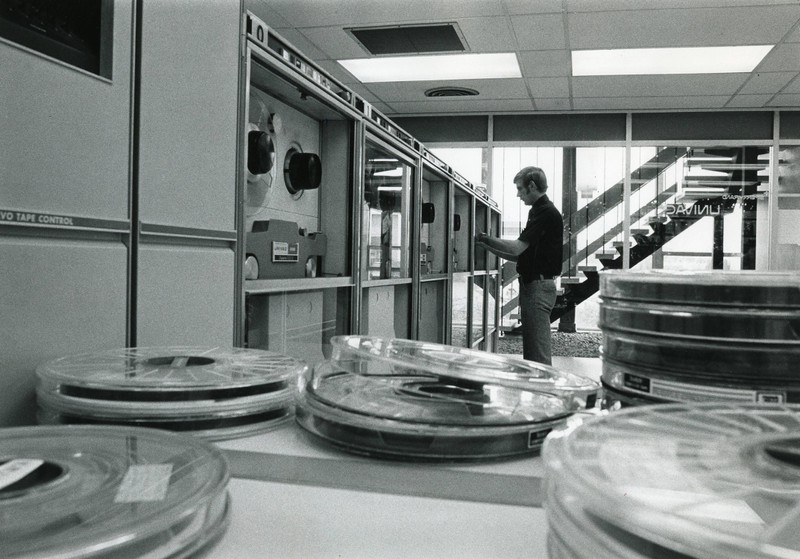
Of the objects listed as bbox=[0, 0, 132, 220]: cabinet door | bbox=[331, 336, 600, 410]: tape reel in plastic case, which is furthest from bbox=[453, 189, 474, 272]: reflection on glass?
bbox=[331, 336, 600, 410]: tape reel in plastic case

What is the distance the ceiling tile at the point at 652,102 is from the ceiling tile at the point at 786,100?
443mm

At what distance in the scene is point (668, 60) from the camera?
5.01 meters

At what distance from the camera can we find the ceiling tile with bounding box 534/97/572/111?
615 centimetres

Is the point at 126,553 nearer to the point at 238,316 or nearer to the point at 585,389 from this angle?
the point at 585,389

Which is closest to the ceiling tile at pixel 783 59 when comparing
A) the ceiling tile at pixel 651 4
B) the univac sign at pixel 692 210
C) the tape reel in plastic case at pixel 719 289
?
the ceiling tile at pixel 651 4

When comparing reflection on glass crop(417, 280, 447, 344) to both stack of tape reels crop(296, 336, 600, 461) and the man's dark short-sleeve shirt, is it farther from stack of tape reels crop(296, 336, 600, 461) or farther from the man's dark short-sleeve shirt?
stack of tape reels crop(296, 336, 600, 461)

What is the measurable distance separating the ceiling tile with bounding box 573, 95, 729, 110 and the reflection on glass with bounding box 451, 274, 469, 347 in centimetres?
255

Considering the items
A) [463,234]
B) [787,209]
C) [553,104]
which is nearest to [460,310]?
[463,234]

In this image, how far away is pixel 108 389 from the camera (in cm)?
64

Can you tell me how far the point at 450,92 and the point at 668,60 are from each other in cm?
190

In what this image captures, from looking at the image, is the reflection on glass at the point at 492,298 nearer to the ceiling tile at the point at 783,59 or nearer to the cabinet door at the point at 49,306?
the ceiling tile at the point at 783,59

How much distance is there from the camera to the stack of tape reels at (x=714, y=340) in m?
0.60

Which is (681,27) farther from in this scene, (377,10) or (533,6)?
(377,10)

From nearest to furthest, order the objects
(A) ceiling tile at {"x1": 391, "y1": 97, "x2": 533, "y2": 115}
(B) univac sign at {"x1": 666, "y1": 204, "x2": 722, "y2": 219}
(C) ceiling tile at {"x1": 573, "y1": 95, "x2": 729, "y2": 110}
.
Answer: (C) ceiling tile at {"x1": 573, "y1": 95, "x2": 729, "y2": 110} < (A) ceiling tile at {"x1": 391, "y1": 97, "x2": 533, "y2": 115} < (B) univac sign at {"x1": 666, "y1": 204, "x2": 722, "y2": 219}
